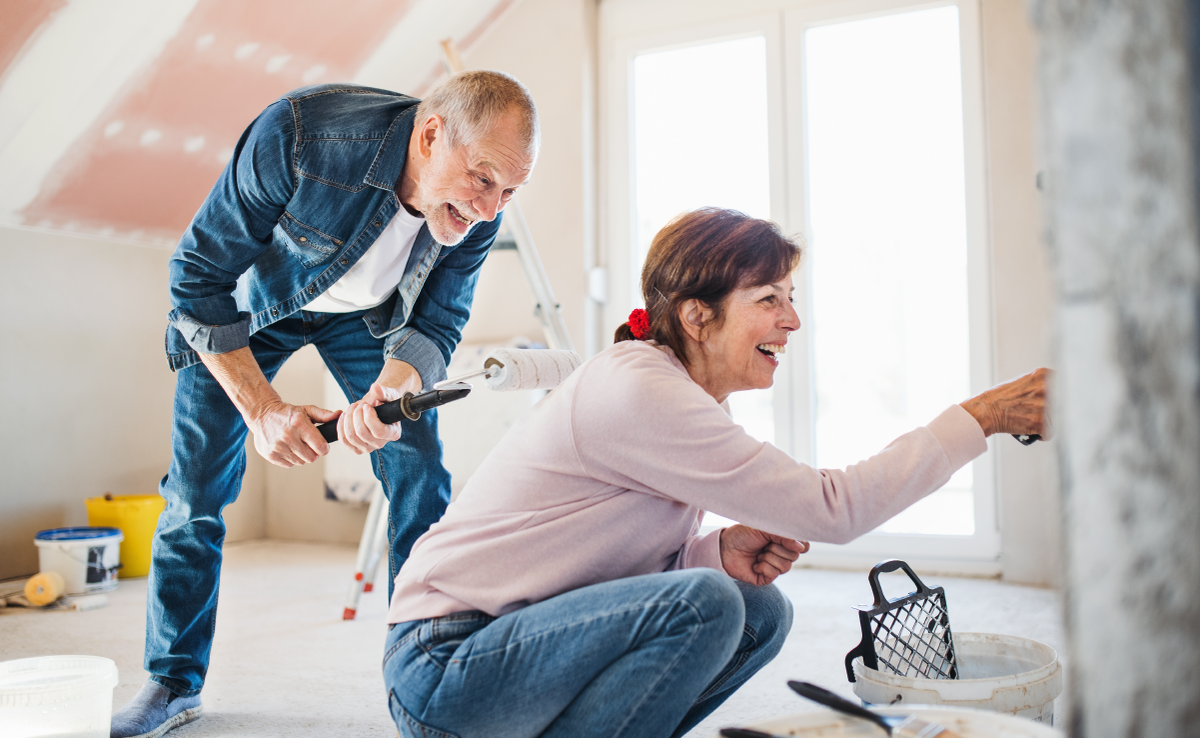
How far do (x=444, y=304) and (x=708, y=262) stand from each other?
691 mm

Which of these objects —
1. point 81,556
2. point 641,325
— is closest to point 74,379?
point 81,556

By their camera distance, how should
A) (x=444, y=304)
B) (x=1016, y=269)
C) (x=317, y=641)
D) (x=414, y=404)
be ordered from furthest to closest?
(x=1016, y=269) → (x=317, y=641) → (x=444, y=304) → (x=414, y=404)

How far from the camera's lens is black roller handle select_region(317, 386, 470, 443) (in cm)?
126

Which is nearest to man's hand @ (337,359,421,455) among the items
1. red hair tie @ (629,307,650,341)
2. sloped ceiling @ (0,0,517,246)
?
red hair tie @ (629,307,650,341)

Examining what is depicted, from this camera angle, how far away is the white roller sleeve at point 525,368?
3.88 feet

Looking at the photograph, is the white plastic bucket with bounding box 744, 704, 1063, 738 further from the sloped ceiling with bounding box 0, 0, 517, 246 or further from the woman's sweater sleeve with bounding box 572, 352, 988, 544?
the sloped ceiling with bounding box 0, 0, 517, 246

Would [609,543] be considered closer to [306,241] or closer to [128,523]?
[306,241]

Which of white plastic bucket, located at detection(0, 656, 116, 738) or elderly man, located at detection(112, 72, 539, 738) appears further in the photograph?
elderly man, located at detection(112, 72, 539, 738)

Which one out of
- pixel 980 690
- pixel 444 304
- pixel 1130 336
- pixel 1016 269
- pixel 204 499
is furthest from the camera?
pixel 1016 269

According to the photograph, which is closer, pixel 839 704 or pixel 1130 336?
pixel 1130 336

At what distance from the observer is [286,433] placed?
1.36 metres

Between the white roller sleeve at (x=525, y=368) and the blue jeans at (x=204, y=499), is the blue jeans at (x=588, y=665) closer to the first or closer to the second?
the white roller sleeve at (x=525, y=368)

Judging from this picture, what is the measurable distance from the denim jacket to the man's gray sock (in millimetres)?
583

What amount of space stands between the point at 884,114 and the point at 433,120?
2041 millimetres
